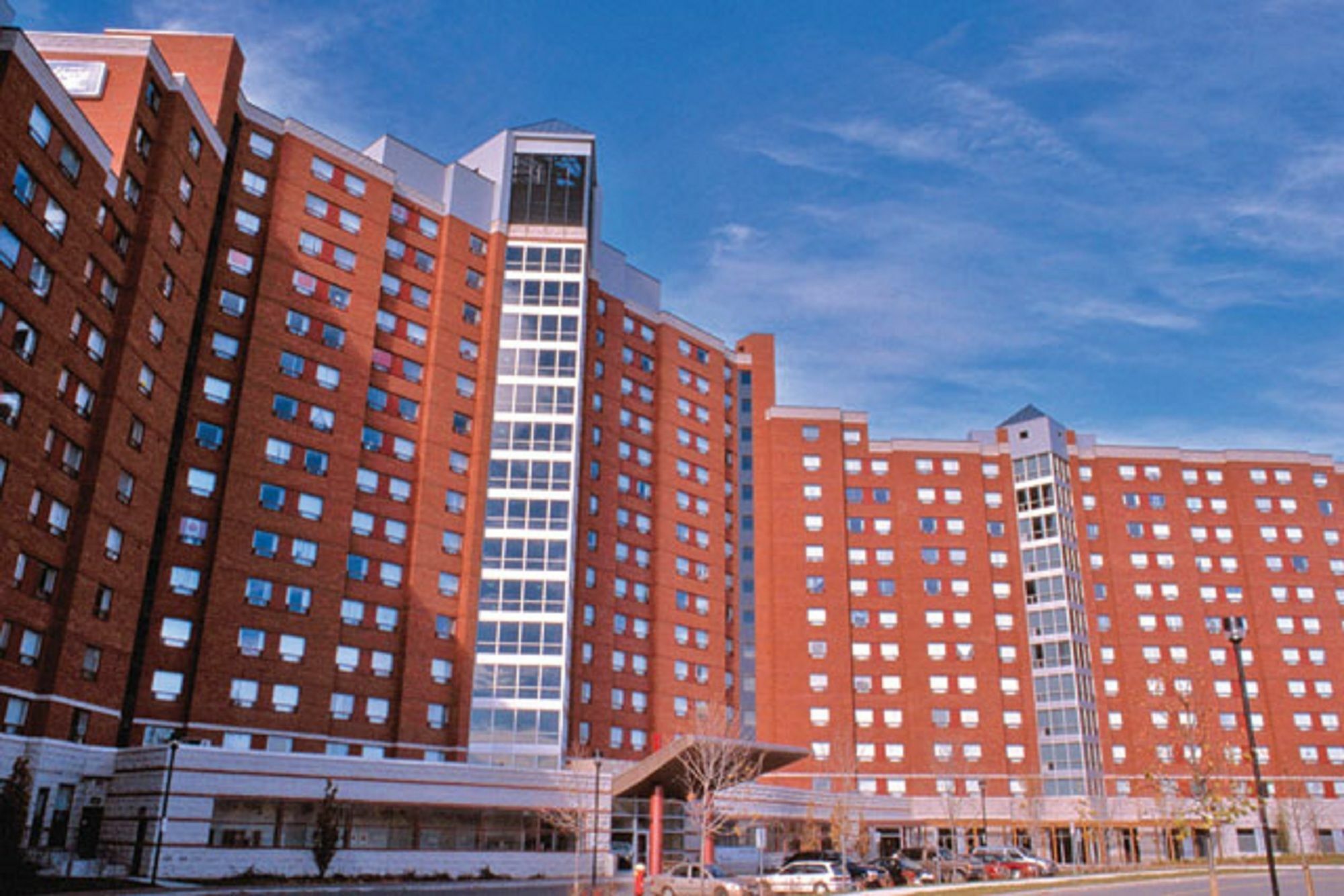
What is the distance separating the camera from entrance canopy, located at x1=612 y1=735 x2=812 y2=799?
1845 inches

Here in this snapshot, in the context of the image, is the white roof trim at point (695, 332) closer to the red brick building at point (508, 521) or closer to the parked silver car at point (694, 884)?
the red brick building at point (508, 521)

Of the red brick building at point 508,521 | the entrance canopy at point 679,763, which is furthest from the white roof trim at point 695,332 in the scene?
the entrance canopy at point 679,763

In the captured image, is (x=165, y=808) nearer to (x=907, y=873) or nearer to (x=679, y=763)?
(x=679, y=763)

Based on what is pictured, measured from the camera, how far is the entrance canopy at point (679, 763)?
4688cm

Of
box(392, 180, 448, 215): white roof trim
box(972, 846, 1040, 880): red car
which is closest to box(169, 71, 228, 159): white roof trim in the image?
box(392, 180, 448, 215): white roof trim

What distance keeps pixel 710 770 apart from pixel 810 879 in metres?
6.19

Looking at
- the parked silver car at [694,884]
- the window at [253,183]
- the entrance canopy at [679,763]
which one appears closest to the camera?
the parked silver car at [694,884]

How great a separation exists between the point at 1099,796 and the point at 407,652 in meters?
57.5

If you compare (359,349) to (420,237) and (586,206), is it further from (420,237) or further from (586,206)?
(586,206)

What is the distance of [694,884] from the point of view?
37781mm

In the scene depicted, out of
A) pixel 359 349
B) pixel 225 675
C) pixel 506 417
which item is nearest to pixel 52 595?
pixel 225 675

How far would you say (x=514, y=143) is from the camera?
7281cm

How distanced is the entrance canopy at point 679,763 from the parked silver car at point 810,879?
5.19 metres

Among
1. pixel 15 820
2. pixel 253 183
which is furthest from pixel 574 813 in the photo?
pixel 253 183
